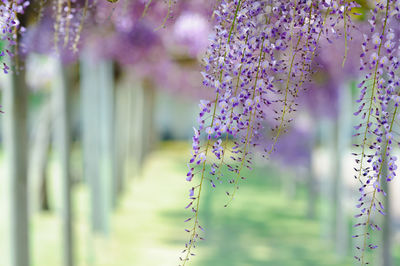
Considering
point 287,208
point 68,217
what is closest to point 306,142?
point 287,208

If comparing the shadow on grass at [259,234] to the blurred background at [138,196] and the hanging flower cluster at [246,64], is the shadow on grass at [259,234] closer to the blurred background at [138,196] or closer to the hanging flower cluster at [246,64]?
the blurred background at [138,196]

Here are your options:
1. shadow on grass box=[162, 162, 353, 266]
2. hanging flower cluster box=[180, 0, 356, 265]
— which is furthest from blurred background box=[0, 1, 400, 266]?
hanging flower cluster box=[180, 0, 356, 265]

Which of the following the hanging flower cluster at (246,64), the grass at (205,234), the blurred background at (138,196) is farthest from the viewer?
the grass at (205,234)

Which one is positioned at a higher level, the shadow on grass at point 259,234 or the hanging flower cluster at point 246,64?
the shadow on grass at point 259,234

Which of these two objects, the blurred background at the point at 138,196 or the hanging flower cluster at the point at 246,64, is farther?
→ the blurred background at the point at 138,196

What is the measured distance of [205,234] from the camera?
25.0 ft

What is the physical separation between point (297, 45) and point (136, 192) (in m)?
10.4

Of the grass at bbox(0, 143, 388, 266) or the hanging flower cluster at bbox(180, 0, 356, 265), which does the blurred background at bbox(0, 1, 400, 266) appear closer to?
the grass at bbox(0, 143, 388, 266)

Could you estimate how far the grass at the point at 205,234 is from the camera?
6.38 m

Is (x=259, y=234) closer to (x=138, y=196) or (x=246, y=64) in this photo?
(x=138, y=196)

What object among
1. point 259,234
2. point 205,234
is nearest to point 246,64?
point 205,234

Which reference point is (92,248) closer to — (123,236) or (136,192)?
(123,236)

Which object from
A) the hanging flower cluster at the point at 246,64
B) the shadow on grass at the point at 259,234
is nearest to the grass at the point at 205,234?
the shadow on grass at the point at 259,234

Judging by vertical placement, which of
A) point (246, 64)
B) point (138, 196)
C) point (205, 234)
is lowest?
point (246, 64)
